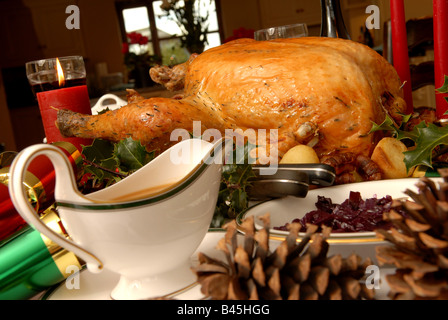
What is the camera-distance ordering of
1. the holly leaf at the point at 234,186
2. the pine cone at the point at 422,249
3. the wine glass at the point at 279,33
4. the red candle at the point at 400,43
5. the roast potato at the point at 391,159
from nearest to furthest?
the pine cone at the point at 422,249, the holly leaf at the point at 234,186, the roast potato at the point at 391,159, the red candle at the point at 400,43, the wine glass at the point at 279,33

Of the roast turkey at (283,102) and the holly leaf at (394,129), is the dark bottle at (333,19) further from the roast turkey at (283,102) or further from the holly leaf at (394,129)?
the holly leaf at (394,129)

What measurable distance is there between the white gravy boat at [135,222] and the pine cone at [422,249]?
18cm

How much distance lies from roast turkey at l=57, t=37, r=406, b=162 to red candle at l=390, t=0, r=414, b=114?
0.07 feet

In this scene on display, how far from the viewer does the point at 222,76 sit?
3.10 ft

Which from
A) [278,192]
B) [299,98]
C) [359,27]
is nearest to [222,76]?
[299,98]

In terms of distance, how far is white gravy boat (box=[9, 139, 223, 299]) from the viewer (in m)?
0.41

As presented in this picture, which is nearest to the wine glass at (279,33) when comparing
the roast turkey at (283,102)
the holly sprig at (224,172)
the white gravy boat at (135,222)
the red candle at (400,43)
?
the roast turkey at (283,102)

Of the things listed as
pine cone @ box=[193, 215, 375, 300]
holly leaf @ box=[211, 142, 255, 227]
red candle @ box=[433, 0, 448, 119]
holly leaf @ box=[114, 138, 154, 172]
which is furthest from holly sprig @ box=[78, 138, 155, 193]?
red candle @ box=[433, 0, 448, 119]

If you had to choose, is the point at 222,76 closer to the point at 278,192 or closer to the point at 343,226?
the point at 278,192

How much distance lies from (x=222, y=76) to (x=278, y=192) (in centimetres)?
39

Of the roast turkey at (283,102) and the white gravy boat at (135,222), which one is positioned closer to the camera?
the white gravy boat at (135,222)

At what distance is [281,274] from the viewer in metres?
0.36

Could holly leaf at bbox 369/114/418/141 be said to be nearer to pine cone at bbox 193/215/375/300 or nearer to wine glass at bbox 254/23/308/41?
pine cone at bbox 193/215/375/300

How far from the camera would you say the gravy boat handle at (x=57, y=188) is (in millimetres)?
376
